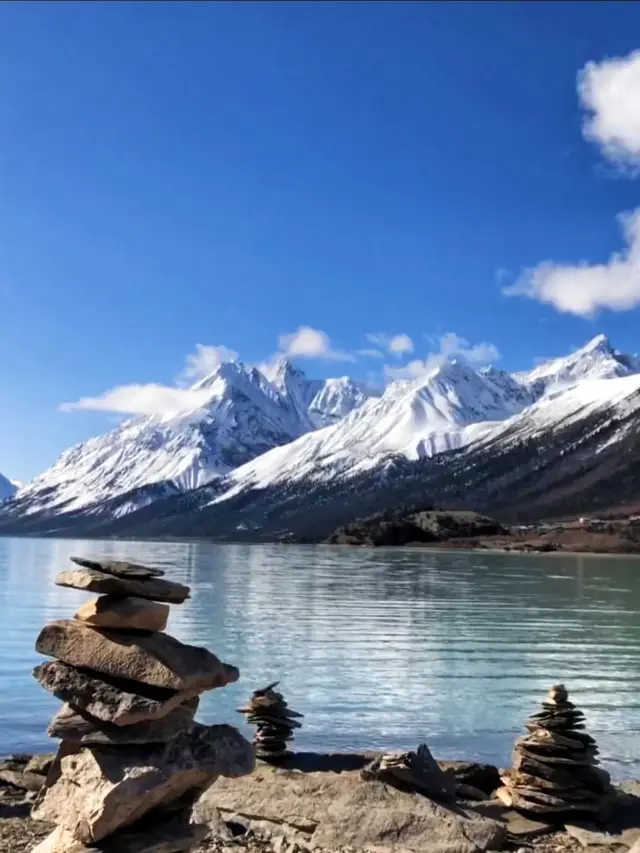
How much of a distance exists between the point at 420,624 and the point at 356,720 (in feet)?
91.2

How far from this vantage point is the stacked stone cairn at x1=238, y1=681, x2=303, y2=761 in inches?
625

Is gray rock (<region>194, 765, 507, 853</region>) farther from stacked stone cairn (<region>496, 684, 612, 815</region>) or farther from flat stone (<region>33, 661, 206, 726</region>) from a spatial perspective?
flat stone (<region>33, 661, 206, 726</region>)

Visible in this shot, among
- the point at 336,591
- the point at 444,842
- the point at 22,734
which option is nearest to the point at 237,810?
the point at 444,842

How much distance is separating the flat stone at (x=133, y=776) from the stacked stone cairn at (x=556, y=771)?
19.0ft

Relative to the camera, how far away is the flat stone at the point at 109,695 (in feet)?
28.3

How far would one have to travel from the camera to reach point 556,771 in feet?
43.0

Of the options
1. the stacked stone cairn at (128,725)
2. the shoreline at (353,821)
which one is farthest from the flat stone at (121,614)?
the shoreline at (353,821)

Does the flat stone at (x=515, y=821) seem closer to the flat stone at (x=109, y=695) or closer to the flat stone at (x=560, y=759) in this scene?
the flat stone at (x=560, y=759)

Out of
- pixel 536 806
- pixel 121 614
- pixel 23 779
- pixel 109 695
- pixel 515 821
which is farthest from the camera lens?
pixel 23 779

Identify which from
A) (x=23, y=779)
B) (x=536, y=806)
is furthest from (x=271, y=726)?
(x=536, y=806)

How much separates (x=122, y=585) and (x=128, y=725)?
137 cm

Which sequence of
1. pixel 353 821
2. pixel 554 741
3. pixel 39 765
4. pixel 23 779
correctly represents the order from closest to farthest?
pixel 353 821, pixel 554 741, pixel 23 779, pixel 39 765

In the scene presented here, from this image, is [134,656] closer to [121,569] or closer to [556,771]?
[121,569]

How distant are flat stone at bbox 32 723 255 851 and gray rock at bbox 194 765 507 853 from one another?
277cm
